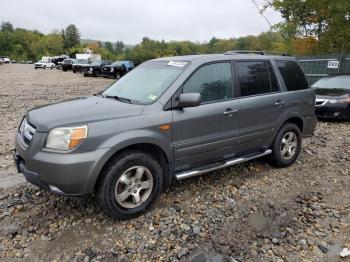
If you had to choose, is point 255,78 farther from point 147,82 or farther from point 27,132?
point 27,132

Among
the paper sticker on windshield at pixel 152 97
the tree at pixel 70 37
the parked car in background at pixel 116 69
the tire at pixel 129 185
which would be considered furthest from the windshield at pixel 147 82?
the tree at pixel 70 37

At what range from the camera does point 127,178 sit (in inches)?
143

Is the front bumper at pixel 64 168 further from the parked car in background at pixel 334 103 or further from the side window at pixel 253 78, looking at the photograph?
the parked car in background at pixel 334 103

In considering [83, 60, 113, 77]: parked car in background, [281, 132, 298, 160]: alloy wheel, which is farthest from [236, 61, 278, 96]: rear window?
[83, 60, 113, 77]: parked car in background

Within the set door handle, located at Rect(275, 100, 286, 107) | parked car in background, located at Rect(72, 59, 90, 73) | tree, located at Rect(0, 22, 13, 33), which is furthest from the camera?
tree, located at Rect(0, 22, 13, 33)

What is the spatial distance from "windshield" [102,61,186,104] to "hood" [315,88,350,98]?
6.33 metres

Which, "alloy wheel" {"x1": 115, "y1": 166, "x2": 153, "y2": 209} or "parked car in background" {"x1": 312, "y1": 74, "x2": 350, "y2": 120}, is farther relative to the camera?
"parked car in background" {"x1": 312, "y1": 74, "x2": 350, "y2": 120}

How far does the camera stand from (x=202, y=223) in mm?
3701

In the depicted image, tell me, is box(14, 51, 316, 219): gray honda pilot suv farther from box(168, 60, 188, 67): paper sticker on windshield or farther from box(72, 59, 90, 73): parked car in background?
box(72, 59, 90, 73): parked car in background

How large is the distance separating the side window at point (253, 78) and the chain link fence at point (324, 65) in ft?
37.1

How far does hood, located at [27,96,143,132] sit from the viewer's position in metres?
3.36

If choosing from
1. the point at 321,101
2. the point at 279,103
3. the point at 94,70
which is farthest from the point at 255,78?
the point at 94,70

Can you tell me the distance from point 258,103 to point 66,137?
2.75 metres

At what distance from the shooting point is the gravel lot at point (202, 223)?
3.20 m
